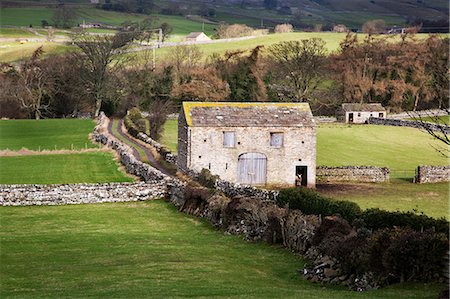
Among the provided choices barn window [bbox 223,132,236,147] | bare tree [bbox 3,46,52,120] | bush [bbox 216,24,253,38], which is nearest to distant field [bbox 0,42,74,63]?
bare tree [bbox 3,46,52,120]

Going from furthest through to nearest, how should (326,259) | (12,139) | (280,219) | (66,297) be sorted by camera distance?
(12,139), (280,219), (326,259), (66,297)

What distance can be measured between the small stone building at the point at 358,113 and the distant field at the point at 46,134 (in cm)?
2557

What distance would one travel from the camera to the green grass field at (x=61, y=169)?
141ft

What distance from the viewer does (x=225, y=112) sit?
48906 mm

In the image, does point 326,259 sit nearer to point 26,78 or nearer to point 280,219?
point 280,219

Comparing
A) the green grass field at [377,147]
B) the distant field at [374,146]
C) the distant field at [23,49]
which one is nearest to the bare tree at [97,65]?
the distant field at [374,146]

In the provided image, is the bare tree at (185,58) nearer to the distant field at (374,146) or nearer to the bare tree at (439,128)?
the distant field at (374,146)

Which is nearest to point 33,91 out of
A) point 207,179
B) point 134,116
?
point 134,116

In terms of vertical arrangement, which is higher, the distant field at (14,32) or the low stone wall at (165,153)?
the distant field at (14,32)

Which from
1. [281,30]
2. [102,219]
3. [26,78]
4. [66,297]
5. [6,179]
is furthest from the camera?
[281,30]

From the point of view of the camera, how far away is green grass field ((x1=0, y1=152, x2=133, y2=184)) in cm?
4288

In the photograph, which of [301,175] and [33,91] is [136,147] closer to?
[301,175]

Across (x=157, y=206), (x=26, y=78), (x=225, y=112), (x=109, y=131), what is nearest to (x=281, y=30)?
(x=26, y=78)

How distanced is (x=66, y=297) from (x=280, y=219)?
8.93m
